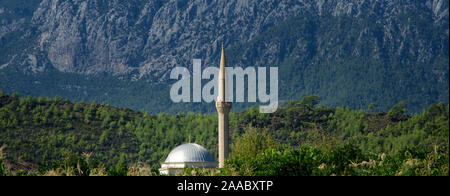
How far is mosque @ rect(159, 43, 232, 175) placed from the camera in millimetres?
56469

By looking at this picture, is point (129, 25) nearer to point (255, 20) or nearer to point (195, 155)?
point (255, 20)

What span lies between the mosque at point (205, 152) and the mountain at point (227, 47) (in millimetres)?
70639

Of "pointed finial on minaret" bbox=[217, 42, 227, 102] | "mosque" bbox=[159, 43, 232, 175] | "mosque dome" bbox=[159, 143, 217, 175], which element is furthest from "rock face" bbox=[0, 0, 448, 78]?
"pointed finial on minaret" bbox=[217, 42, 227, 102]

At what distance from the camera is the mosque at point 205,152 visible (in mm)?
56469

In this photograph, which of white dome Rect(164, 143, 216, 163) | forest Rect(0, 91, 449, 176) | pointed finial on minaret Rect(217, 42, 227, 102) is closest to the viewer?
pointed finial on minaret Rect(217, 42, 227, 102)

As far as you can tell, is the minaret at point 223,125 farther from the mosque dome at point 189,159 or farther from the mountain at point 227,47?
the mountain at point 227,47

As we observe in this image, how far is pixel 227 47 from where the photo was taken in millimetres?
170250

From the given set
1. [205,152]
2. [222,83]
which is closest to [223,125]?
[222,83]

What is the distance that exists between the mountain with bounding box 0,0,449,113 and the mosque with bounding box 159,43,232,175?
232 feet

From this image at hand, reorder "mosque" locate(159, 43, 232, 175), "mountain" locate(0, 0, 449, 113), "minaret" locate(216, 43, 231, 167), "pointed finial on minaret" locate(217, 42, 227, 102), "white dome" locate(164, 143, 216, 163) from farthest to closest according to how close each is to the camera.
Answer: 1. "mountain" locate(0, 0, 449, 113)
2. "white dome" locate(164, 143, 216, 163)
3. "pointed finial on minaret" locate(217, 42, 227, 102)
4. "mosque" locate(159, 43, 232, 175)
5. "minaret" locate(216, 43, 231, 167)

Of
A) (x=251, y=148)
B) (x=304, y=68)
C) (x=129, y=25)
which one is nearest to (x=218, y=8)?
(x=129, y=25)

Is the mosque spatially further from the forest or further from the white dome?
the forest
